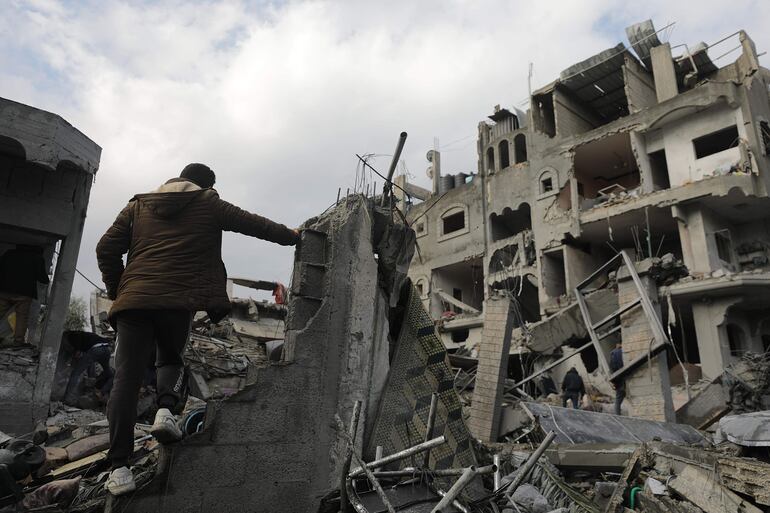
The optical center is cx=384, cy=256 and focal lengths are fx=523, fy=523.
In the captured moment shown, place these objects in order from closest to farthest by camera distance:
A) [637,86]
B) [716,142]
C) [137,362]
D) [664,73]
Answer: [137,362] < [716,142] < [664,73] < [637,86]

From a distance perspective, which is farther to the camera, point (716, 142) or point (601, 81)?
point (601, 81)

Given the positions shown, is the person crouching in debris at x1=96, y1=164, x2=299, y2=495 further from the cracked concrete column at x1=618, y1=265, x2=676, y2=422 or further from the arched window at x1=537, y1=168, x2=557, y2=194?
the arched window at x1=537, y1=168, x2=557, y2=194

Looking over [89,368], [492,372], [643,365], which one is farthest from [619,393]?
[89,368]

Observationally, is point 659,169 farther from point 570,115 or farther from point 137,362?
point 137,362

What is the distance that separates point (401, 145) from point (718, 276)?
17.6m

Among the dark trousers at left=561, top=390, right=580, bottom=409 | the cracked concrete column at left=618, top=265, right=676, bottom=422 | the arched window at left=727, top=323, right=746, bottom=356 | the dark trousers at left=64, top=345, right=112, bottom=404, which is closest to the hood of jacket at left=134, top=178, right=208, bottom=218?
the dark trousers at left=64, top=345, right=112, bottom=404

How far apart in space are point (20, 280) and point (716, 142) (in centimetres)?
2450

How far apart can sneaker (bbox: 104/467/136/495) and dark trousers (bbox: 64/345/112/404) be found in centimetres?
495

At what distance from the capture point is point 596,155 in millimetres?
25531

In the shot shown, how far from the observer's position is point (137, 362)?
3211 millimetres

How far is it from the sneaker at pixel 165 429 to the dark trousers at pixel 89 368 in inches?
194

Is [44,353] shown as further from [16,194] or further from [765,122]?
[765,122]

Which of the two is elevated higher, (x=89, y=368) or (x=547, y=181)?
→ (x=547, y=181)

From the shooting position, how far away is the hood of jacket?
3.45 meters
